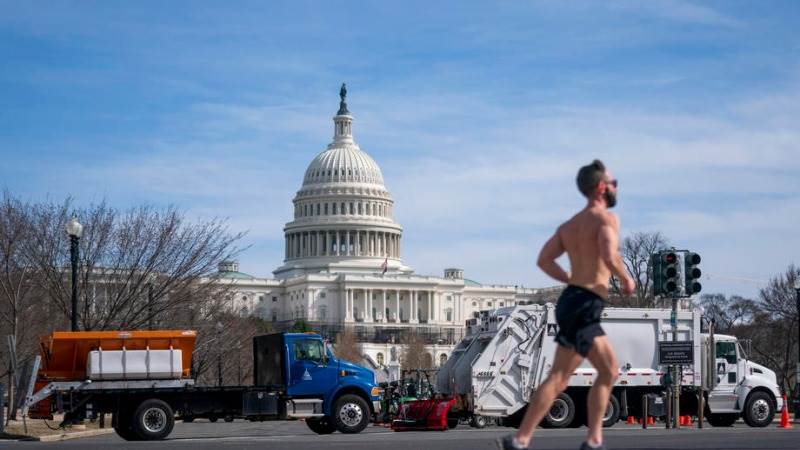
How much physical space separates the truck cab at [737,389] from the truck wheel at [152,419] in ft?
42.2

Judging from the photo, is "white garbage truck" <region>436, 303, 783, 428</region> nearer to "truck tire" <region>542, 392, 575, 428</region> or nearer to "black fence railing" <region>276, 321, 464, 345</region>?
"truck tire" <region>542, 392, 575, 428</region>

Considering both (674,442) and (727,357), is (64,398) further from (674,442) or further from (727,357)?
(727,357)

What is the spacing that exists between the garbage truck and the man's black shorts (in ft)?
71.4

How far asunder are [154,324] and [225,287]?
13586 millimetres

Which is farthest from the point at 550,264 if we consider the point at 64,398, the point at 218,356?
the point at 218,356

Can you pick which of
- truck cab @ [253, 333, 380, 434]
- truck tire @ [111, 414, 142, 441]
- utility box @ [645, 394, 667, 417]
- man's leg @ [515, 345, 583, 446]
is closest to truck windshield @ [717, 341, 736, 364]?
utility box @ [645, 394, 667, 417]

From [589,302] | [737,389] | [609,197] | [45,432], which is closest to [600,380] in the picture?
[589,302]

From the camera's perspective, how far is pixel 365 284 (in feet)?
656

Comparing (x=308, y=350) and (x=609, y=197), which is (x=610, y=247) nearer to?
(x=609, y=197)

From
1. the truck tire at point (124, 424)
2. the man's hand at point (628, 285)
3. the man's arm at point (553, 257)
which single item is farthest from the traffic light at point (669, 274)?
the man's hand at point (628, 285)

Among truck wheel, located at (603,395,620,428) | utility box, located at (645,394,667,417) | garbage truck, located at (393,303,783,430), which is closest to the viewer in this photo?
truck wheel, located at (603,395,620,428)

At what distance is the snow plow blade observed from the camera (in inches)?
1195

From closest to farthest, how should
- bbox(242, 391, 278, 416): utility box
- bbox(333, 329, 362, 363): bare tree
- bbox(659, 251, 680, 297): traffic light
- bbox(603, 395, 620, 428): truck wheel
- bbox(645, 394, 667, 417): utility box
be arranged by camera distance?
bbox(659, 251, 680, 297): traffic light → bbox(242, 391, 278, 416): utility box → bbox(603, 395, 620, 428): truck wheel → bbox(645, 394, 667, 417): utility box → bbox(333, 329, 362, 363): bare tree

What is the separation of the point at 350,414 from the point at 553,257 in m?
21.6
